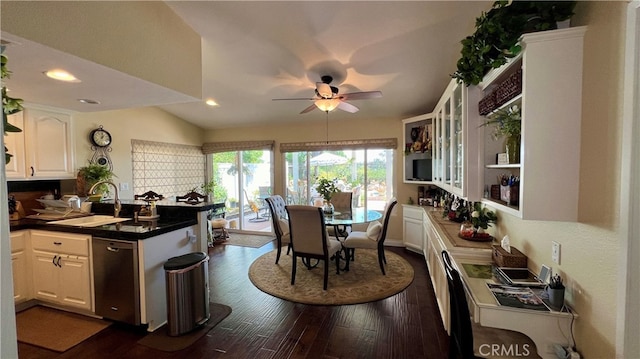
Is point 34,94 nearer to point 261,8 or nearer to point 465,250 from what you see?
point 261,8

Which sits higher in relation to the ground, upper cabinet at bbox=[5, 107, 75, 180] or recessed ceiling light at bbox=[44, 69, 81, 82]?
recessed ceiling light at bbox=[44, 69, 81, 82]

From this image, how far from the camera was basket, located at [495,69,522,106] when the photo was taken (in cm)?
141

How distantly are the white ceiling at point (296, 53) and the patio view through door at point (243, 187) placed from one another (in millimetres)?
2202

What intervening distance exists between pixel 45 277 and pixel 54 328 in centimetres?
54

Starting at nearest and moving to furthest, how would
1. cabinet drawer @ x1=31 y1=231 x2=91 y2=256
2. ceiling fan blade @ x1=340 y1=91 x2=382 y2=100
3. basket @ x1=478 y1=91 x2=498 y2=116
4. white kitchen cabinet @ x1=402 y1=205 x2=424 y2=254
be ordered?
basket @ x1=478 y1=91 x2=498 y2=116, cabinet drawer @ x1=31 y1=231 x2=91 y2=256, ceiling fan blade @ x1=340 y1=91 x2=382 y2=100, white kitchen cabinet @ x1=402 y1=205 x2=424 y2=254

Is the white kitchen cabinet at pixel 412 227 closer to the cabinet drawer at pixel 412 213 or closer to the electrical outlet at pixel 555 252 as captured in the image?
the cabinet drawer at pixel 412 213

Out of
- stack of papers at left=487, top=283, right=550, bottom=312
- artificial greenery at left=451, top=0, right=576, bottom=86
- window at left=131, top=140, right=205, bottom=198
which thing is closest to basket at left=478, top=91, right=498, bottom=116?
artificial greenery at left=451, top=0, right=576, bottom=86

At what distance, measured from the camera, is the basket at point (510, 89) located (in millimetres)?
1407

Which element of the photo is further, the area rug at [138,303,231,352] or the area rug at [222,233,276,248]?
the area rug at [222,233,276,248]

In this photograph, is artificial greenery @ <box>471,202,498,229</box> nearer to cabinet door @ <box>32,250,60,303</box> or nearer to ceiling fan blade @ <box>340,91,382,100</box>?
ceiling fan blade @ <box>340,91,382,100</box>

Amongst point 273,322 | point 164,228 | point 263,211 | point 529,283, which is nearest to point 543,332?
point 529,283

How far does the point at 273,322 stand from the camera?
2.52 meters

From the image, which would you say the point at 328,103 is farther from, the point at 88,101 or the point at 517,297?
the point at 88,101

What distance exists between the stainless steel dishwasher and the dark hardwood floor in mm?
184
